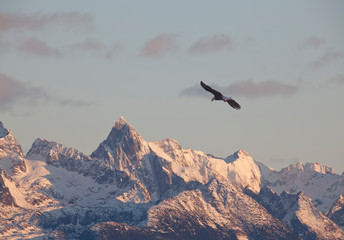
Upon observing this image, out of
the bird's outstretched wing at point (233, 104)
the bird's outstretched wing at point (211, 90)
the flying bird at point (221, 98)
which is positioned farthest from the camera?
the bird's outstretched wing at point (211, 90)

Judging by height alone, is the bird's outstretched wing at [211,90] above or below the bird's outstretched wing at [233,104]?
above

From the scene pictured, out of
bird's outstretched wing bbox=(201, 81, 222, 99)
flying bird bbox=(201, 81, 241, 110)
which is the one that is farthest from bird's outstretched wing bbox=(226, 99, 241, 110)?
bird's outstretched wing bbox=(201, 81, 222, 99)

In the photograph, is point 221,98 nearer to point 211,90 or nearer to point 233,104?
point 211,90

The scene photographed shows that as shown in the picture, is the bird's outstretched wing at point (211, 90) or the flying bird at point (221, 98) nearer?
the flying bird at point (221, 98)

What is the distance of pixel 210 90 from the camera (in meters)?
135

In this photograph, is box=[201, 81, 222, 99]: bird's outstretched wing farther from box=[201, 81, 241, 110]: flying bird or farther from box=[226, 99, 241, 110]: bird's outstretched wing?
box=[226, 99, 241, 110]: bird's outstretched wing

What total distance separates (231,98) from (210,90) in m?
5.30

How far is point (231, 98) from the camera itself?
13012 centimetres

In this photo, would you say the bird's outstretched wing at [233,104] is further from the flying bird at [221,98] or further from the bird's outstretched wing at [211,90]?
the bird's outstretched wing at [211,90]

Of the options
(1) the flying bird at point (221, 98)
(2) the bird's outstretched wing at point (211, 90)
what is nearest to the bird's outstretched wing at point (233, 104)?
(1) the flying bird at point (221, 98)

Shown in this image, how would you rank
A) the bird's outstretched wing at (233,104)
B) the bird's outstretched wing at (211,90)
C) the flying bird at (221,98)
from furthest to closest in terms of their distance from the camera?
the bird's outstretched wing at (211,90)
the bird's outstretched wing at (233,104)
the flying bird at (221,98)

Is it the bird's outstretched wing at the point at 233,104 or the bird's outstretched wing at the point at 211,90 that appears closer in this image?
the bird's outstretched wing at the point at 233,104

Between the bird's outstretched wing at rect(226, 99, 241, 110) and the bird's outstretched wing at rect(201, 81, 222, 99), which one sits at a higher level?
the bird's outstretched wing at rect(201, 81, 222, 99)

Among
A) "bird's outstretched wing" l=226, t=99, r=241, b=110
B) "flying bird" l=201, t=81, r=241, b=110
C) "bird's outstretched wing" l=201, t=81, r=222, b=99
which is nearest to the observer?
"flying bird" l=201, t=81, r=241, b=110
